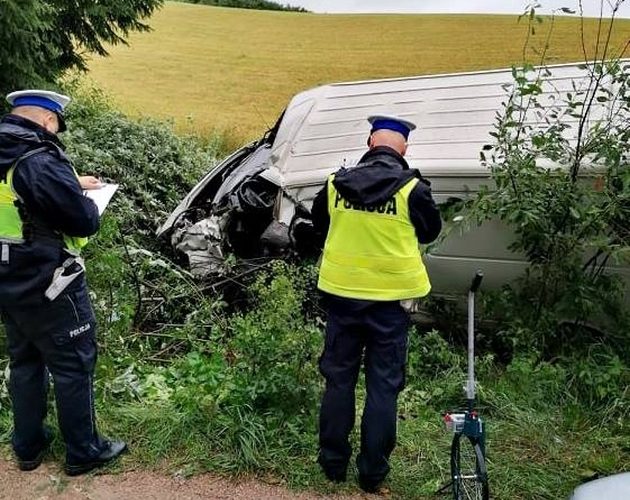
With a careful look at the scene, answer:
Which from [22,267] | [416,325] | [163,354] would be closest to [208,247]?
[163,354]

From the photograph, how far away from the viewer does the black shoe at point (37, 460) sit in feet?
11.9

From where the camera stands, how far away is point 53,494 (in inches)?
136

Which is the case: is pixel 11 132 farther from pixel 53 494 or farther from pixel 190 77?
pixel 190 77

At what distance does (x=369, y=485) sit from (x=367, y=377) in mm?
556

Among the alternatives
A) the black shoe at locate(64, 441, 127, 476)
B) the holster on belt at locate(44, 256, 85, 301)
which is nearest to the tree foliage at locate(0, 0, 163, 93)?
the holster on belt at locate(44, 256, 85, 301)

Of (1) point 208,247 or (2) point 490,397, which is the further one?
(1) point 208,247

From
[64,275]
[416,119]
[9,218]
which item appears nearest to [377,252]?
[64,275]

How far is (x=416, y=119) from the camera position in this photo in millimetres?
6285

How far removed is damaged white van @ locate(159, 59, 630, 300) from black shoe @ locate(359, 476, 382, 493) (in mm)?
1933

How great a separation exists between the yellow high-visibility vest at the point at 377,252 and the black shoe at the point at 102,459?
146 cm

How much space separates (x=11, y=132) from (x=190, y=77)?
23.9 m

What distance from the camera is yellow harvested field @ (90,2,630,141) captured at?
20.8 meters

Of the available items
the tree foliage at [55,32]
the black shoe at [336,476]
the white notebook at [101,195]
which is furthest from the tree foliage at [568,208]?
the tree foliage at [55,32]

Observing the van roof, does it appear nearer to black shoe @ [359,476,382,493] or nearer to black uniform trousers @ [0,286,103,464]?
black shoe @ [359,476,382,493]
